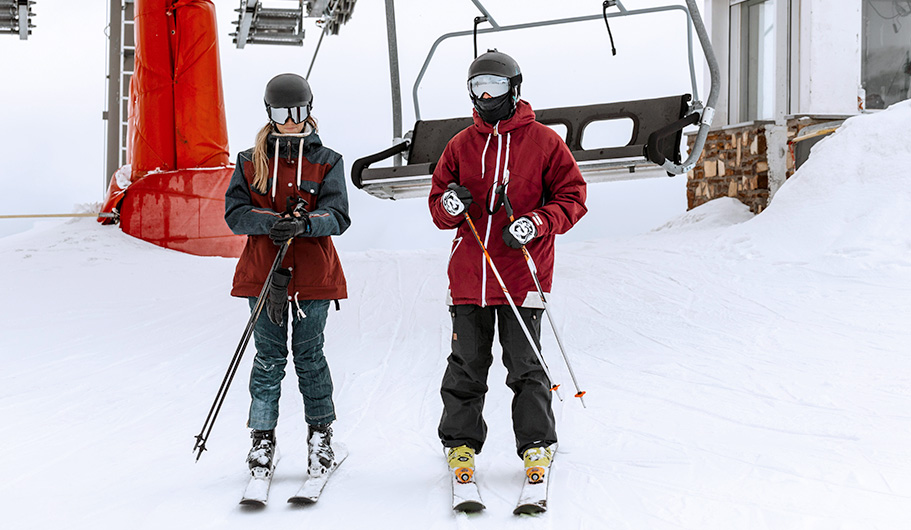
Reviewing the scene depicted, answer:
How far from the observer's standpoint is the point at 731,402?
14.4 feet

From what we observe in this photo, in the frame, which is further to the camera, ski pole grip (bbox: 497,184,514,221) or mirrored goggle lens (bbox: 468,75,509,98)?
mirrored goggle lens (bbox: 468,75,509,98)

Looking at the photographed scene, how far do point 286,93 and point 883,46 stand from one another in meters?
10.3

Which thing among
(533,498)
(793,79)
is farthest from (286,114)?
(793,79)

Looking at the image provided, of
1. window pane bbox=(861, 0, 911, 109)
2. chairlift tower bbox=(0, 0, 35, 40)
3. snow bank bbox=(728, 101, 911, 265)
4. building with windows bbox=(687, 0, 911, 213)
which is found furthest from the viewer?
chairlift tower bbox=(0, 0, 35, 40)

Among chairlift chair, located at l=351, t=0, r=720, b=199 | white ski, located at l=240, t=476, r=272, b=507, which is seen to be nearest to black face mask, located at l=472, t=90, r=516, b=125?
white ski, located at l=240, t=476, r=272, b=507

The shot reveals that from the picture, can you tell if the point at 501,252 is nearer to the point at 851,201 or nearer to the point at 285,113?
the point at 285,113

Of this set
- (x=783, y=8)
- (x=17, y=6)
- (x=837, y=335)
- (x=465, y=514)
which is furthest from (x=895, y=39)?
(x=17, y=6)

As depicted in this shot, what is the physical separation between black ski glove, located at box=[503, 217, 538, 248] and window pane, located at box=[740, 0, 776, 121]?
9.48m

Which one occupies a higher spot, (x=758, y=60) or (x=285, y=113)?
(x=758, y=60)

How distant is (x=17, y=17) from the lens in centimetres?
1352

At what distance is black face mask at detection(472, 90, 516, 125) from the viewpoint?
312 cm

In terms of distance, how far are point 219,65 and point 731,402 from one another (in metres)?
9.40

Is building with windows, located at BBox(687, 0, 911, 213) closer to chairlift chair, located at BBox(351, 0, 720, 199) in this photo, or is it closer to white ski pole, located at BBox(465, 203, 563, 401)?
chairlift chair, located at BBox(351, 0, 720, 199)

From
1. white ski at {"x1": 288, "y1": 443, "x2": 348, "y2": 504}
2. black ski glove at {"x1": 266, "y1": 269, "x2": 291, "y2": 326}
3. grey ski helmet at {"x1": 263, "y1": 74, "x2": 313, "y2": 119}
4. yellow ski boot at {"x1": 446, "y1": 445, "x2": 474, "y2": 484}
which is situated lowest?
white ski at {"x1": 288, "y1": 443, "x2": 348, "y2": 504}
